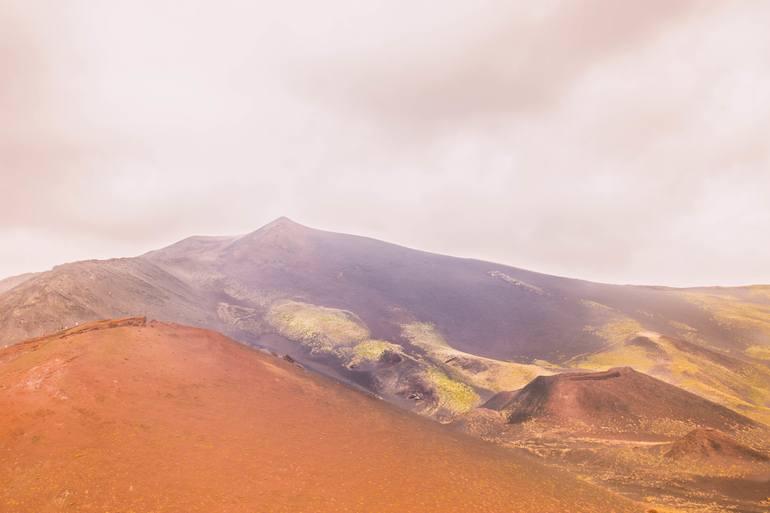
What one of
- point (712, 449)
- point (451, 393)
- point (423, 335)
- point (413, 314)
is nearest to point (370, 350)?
point (451, 393)

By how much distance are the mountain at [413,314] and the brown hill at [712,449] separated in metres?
18.0

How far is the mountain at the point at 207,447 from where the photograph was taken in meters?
18.6

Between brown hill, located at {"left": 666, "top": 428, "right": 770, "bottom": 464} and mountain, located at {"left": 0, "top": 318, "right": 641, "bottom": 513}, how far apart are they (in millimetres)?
12220

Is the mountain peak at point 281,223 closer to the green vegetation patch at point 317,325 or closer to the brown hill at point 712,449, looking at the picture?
the green vegetation patch at point 317,325

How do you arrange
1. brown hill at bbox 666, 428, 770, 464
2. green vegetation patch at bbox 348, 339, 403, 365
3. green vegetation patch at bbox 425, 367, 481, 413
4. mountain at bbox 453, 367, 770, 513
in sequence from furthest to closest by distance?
green vegetation patch at bbox 348, 339, 403, 365, green vegetation patch at bbox 425, 367, 481, 413, brown hill at bbox 666, 428, 770, 464, mountain at bbox 453, 367, 770, 513

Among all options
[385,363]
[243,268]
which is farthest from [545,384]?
[243,268]

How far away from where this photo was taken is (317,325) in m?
88.4

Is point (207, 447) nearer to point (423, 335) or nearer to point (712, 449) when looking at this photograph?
point (712, 449)

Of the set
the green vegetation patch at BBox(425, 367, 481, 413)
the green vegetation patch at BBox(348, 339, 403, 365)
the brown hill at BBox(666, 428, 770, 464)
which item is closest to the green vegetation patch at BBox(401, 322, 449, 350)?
the green vegetation patch at BBox(348, 339, 403, 365)

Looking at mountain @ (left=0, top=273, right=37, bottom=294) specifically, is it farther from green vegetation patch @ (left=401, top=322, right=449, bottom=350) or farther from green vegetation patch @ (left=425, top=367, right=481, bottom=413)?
green vegetation patch @ (left=425, top=367, right=481, bottom=413)

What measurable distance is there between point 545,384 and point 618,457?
17224mm

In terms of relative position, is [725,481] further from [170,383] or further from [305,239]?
[305,239]

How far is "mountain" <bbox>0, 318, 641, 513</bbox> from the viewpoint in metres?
18.6

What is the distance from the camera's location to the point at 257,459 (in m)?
22.9
